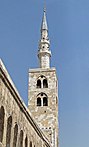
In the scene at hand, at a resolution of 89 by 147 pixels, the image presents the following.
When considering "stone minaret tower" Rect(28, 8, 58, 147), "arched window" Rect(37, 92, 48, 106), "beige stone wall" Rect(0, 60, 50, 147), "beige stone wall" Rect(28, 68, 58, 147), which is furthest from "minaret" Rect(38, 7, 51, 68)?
"beige stone wall" Rect(0, 60, 50, 147)

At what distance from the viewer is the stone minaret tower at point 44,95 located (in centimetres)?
3231

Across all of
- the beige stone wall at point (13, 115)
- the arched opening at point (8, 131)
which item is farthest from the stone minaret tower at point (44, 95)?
the arched opening at point (8, 131)

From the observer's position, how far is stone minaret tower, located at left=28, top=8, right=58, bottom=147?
3231cm

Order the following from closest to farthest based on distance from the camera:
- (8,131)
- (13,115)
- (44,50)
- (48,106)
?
(8,131), (13,115), (48,106), (44,50)

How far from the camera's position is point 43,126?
1272 inches

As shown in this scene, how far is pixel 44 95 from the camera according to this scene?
3378 centimetres

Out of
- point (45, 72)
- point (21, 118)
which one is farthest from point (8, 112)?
point (45, 72)

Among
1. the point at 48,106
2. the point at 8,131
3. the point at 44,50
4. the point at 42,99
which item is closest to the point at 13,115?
the point at 8,131

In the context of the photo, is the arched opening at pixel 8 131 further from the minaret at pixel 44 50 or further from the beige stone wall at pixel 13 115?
the minaret at pixel 44 50

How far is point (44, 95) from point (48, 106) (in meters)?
1.26

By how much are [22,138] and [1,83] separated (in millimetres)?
4133

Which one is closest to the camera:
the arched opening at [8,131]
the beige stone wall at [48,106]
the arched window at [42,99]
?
the arched opening at [8,131]

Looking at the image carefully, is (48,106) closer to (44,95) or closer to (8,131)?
(44,95)

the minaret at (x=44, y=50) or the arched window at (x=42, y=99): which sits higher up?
the minaret at (x=44, y=50)
